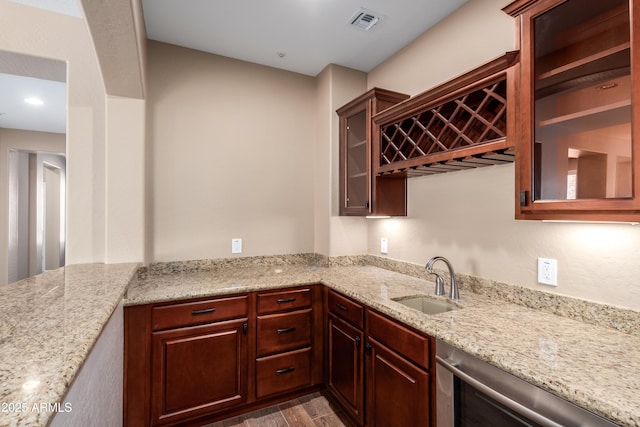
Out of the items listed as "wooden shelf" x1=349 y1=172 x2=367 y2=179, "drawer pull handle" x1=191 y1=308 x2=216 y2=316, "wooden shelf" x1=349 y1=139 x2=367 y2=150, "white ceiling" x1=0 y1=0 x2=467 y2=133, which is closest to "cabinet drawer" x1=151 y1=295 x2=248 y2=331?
"drawer pull handle" x1=191 y1=308 x2=216 y2=316

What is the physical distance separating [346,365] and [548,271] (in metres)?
1.26

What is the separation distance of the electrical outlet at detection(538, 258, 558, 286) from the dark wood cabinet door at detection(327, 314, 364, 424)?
979 millimetres

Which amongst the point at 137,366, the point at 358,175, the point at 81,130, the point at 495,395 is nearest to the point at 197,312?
the point at 137,366

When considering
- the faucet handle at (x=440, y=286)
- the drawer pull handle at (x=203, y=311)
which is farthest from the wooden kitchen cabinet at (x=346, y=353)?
the drawer pull handle at (x=203, y=311)

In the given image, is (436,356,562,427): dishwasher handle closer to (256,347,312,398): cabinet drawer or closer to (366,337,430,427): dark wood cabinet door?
(366,337,430,427): dark wood cabinet door

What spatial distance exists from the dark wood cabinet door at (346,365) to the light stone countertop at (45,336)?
1.28 metres

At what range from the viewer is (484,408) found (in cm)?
117

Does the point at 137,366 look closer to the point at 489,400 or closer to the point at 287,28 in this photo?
the point at 489,400

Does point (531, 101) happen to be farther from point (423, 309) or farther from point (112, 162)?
point (112, 162)

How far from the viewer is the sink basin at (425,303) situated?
6.08ft

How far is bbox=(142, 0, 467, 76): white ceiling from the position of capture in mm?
2025

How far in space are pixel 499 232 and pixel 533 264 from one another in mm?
236

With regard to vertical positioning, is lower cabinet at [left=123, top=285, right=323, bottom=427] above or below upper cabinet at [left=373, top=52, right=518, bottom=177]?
below

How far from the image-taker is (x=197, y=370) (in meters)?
1.98
